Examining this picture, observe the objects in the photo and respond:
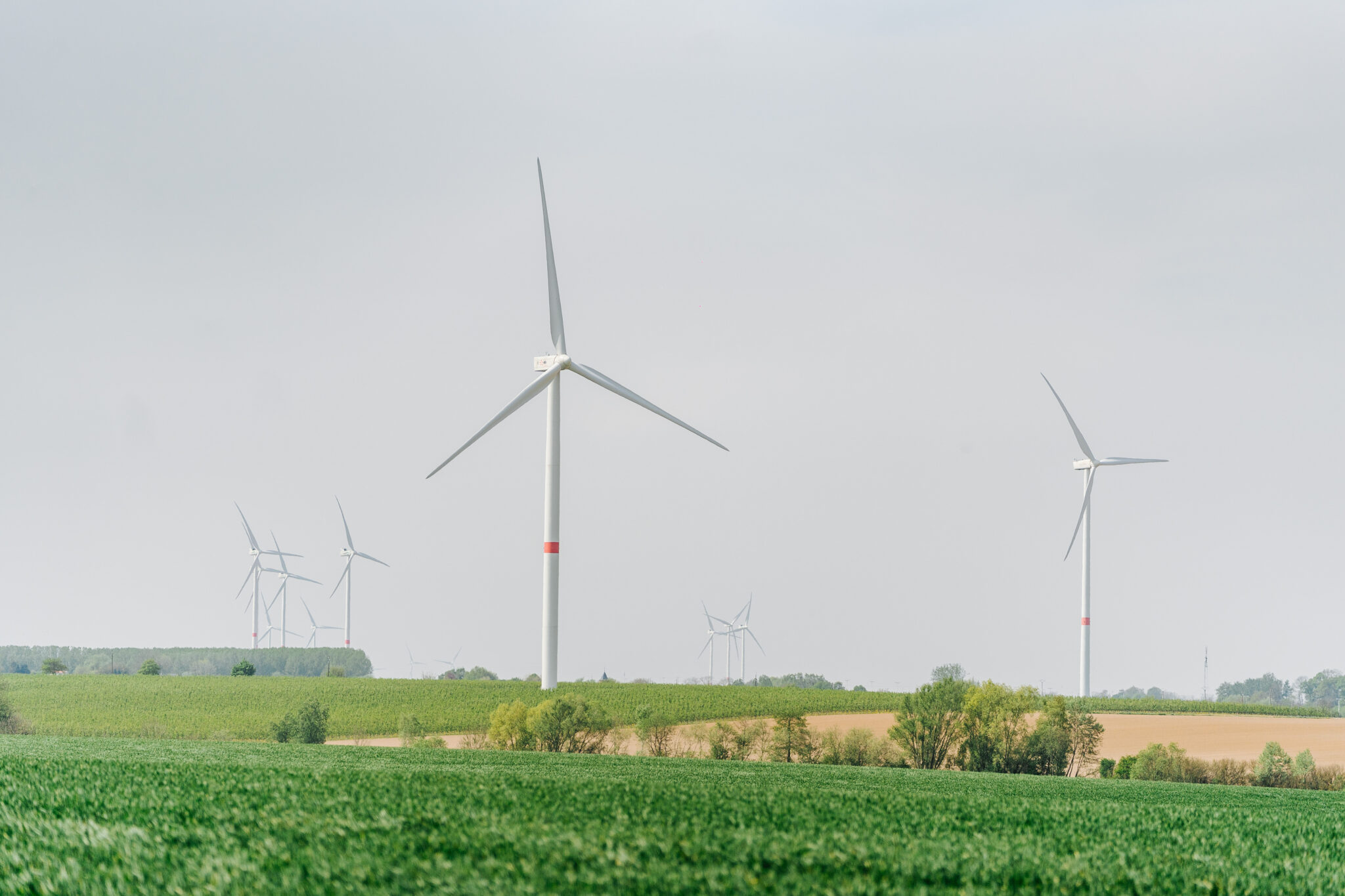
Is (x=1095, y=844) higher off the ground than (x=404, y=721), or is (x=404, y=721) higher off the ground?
(x=1095, y=844)

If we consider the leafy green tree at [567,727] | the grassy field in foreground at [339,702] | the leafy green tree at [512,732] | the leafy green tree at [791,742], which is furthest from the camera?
the grassy field in foreground at [339,702]

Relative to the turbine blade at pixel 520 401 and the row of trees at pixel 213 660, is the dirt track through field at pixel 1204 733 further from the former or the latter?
the row of trees at pixel 213 660

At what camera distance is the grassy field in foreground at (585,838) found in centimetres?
1138

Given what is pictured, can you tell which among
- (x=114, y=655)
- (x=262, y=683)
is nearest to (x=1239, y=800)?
(x=262, y=683)

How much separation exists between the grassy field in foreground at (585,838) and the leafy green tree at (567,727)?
27783 mm

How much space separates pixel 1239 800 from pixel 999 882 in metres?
26.5

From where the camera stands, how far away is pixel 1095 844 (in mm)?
15688

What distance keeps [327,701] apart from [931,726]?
51.2 meters

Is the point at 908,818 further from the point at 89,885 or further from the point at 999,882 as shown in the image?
the point at 89,885

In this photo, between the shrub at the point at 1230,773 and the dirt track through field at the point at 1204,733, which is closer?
the shrub at the point at 1230,773

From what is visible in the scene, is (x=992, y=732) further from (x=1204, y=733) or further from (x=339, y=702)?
(x=339, y=702)

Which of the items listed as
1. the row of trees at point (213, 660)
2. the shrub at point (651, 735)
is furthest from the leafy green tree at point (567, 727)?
the row of trees at point (213, 660)

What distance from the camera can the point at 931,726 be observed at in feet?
171

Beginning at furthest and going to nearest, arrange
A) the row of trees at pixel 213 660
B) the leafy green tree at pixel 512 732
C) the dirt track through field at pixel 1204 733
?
the row of trees at pixel 213 660
the dirt track through field at pixel 1204 733
the leafy green tree at pixel 512 732
